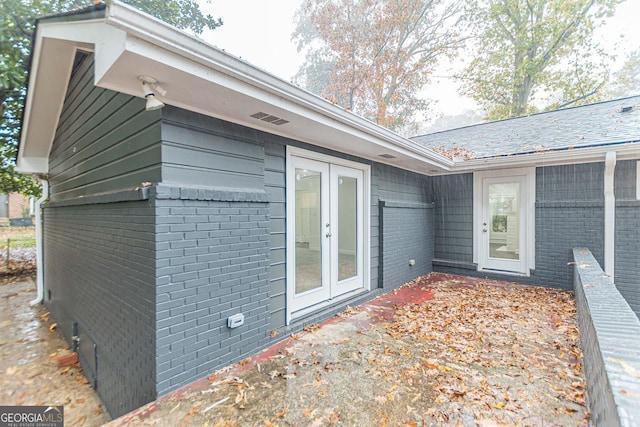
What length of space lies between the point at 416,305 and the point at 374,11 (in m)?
13.3

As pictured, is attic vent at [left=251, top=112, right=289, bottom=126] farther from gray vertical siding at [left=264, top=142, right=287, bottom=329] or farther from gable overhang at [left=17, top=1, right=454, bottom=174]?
gray vertical siding at [left=264, top=142, right=287, bottom=329]

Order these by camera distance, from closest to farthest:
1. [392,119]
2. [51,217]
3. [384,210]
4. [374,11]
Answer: [384,210]
[51,217]
[374,11]
[392,119]

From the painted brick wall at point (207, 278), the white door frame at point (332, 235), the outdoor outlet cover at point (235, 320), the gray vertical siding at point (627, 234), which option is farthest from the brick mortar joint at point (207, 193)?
the gray vertical siding at point (627, 234)

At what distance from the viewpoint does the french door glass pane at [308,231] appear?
3631 mm

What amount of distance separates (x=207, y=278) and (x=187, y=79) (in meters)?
1.55

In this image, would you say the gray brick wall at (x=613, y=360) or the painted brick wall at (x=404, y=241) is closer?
the gray brick wall at (x=613, y=360)

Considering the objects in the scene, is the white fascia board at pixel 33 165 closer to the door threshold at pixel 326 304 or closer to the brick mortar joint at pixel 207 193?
the brick mortar joint at pixel 207 193

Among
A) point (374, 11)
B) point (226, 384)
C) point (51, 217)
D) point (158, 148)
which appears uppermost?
point (374, 11)

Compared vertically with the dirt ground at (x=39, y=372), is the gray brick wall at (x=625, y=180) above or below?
above

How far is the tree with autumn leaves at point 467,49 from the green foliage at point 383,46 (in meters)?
0.04

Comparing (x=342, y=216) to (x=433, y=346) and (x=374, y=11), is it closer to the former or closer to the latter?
(x=433, y=346)

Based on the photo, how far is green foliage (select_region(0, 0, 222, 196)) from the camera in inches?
207

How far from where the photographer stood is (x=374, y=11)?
12.8 m

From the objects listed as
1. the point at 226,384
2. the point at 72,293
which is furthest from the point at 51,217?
the point at 226,384
